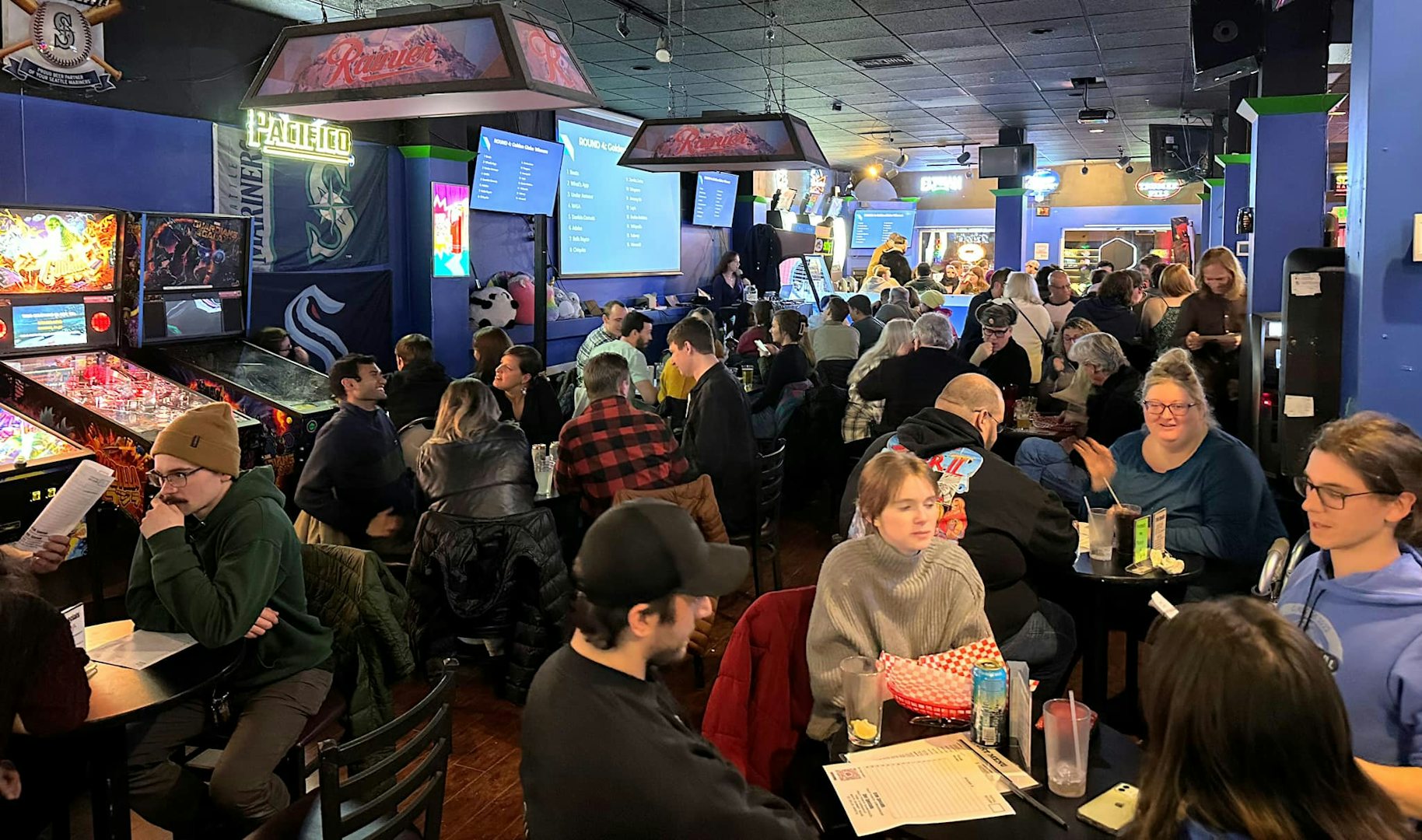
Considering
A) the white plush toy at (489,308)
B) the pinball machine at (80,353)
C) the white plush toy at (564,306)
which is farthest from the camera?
the white plush toy at (564,306)

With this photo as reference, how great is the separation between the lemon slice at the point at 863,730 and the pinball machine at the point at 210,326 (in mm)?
4216

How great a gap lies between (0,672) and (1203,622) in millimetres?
2201

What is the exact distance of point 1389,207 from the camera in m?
3.28

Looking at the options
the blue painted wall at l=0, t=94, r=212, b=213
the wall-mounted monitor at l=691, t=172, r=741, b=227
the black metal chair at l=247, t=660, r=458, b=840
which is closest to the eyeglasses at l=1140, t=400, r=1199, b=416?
the black metal chair at l=247, t=660, r=458, b=840

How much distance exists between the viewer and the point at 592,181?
10.9 m

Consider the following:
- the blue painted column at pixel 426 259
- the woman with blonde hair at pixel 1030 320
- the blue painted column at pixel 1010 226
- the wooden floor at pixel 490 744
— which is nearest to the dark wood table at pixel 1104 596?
the wooden floor at pixel 490 744

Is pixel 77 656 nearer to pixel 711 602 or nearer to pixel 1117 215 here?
pixel 711 602

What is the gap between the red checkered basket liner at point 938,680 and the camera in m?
2.21

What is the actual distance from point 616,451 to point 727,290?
9.16 m

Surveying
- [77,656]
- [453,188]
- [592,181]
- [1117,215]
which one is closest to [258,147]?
[453,188]

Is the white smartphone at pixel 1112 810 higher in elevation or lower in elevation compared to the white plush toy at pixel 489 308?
lower

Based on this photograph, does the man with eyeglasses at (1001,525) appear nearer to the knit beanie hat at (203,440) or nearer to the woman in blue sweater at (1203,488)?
the woman in blue sweater at (1203,488)

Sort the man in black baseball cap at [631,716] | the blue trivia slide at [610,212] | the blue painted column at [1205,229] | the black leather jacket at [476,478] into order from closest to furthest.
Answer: the man in black baseball cap at [631,716] → the black leather jacket at [476,478] → the blue trivia slide at [610,212] → the blue painted column at [1205,229]

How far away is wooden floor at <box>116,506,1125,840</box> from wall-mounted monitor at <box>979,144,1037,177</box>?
8.91 meters
